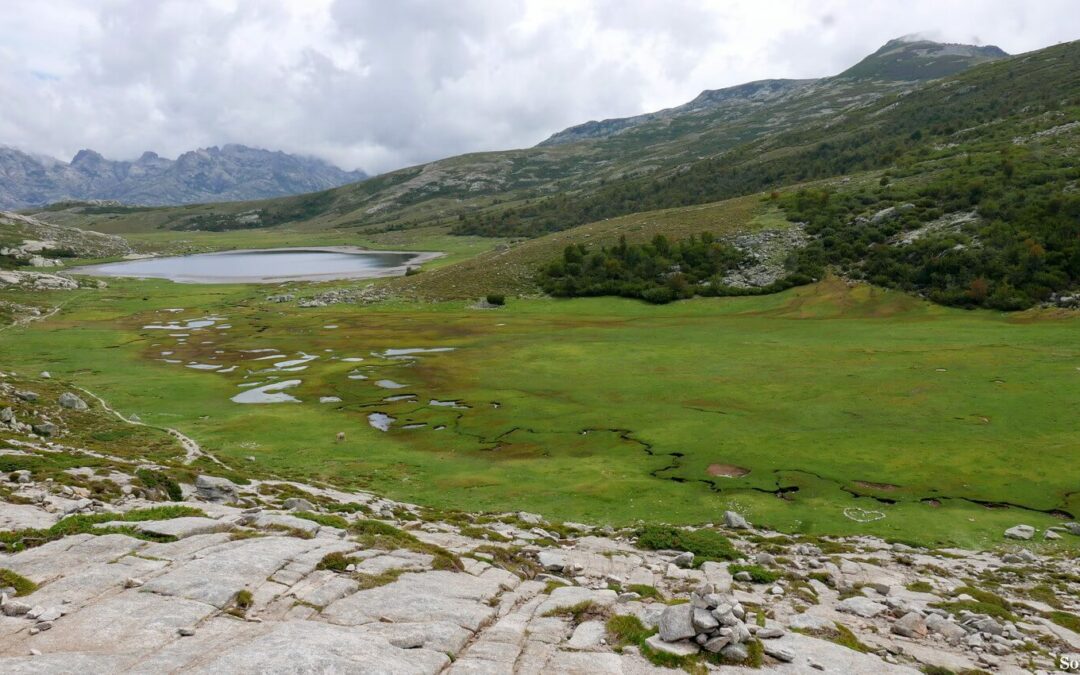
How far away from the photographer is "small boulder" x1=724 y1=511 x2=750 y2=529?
953 inches

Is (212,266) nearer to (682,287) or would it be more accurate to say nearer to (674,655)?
(682,287)

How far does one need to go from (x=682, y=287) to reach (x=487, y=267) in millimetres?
44812

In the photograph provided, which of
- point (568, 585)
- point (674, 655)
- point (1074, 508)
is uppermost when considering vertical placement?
point (674, 655)

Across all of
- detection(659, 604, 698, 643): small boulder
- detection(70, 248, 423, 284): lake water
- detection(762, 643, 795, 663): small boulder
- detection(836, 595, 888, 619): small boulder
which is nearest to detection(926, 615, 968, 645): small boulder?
detection(836, 595, 888, 619): small boulder

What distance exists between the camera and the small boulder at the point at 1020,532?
22.4 m

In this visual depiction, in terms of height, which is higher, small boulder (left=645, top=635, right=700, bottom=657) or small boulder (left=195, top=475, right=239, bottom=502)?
small boulder (left=645, top=635, right=700, bottom=657)

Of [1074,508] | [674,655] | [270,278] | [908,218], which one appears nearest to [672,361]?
[1074,508]

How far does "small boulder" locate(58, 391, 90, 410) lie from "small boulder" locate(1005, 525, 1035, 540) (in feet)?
174

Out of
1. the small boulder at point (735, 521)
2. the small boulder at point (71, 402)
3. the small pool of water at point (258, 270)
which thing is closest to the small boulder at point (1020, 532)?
the small boulder at point (735, 521)

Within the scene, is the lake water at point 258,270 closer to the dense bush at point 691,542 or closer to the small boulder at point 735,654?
the dense bush at point 691,542

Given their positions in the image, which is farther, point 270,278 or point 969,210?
point 270,278

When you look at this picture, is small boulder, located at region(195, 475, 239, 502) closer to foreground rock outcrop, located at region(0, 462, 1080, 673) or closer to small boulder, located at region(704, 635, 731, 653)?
foreground rock outcrop, located at region(0, 462, 1080, 673)

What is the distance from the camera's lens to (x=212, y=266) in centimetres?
19562

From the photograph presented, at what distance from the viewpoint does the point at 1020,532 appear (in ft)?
74.0
